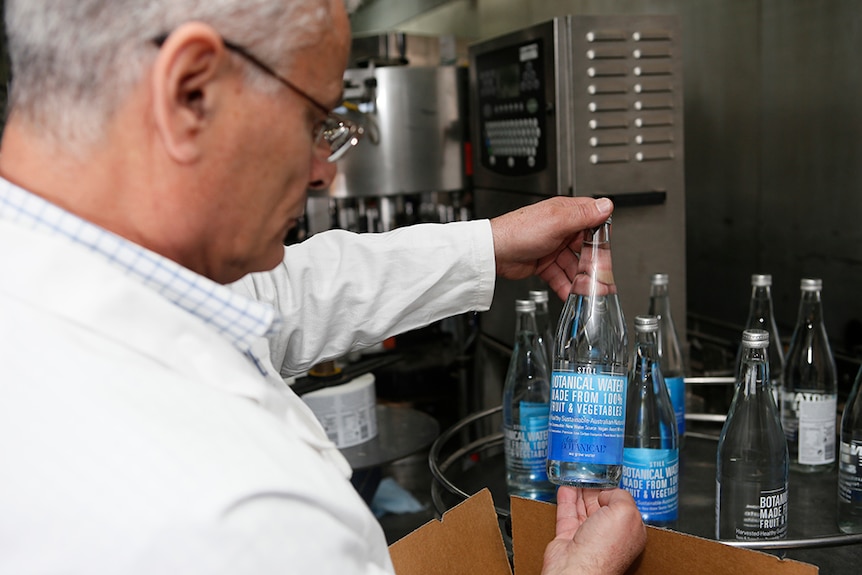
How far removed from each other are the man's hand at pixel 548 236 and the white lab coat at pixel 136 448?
609 mm

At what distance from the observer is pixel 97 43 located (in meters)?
0.58

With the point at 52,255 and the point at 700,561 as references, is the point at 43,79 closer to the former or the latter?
the point at 52,255

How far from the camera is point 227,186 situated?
63cm

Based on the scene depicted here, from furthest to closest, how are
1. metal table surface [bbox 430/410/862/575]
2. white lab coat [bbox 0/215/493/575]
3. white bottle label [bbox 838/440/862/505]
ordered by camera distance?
white bottle label [bbox 838/440/862/505] < metal table surface [bbox 430/410/862/575] < white lab coat [bbox 0/215/493/575]

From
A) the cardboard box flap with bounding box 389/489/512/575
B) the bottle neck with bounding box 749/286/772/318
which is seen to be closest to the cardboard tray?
the cardboard box flap with bounding box 389/489/512/575

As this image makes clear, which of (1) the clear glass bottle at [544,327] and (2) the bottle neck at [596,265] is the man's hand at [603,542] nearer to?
(2) the bottle neck at [596,265]

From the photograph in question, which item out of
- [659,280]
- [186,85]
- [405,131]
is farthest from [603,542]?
[405,131]

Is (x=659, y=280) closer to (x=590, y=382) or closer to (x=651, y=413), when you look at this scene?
(x=651, y=413)

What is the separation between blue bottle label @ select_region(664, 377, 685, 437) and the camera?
4.00 ft

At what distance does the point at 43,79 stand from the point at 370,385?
1107mm

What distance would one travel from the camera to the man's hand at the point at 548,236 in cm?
114

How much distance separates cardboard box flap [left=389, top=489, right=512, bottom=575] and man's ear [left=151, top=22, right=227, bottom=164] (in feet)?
1.63

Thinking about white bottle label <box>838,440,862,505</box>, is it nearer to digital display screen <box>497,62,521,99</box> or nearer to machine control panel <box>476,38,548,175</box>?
machine control panel <box>476,38,548,175</box>

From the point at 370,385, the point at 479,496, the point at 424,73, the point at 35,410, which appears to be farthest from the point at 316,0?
the point at 424,73
